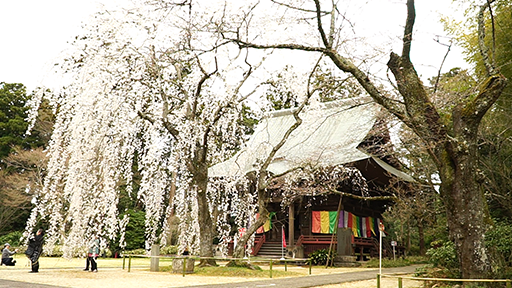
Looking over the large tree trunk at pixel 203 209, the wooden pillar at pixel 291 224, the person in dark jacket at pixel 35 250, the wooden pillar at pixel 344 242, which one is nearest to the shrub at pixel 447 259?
the large tree trunk at pixel 203 209

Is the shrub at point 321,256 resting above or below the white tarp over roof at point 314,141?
below

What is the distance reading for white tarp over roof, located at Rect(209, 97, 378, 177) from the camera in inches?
510

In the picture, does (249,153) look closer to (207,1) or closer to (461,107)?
(207,1)

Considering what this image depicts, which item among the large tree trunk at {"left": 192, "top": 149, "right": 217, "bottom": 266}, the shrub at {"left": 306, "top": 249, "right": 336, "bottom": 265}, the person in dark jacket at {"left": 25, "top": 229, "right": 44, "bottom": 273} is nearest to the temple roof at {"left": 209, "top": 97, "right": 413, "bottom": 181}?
Answer: the large tree trunk at {"left": 192, "top": 149, "right": 217, "bottom": 266}

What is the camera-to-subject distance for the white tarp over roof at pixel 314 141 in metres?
13.0

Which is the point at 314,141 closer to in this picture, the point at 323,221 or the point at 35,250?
the point at 323,221

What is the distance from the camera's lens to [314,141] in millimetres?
18234

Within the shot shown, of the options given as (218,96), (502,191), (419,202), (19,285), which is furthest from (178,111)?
(502,191)

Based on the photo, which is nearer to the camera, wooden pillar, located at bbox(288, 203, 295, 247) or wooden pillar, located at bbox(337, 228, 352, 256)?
wooden pillar, located at bbox(337, 228, 352, 256)

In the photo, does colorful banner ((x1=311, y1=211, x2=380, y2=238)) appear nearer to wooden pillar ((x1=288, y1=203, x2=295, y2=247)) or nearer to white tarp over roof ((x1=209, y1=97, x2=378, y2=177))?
wooden pillar ((x1=288, y1=203, x2=295, y2=247))

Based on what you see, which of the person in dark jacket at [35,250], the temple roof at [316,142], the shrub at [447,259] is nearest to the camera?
the shrub at [447,259]

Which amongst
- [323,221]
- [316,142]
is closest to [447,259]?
[323,221]

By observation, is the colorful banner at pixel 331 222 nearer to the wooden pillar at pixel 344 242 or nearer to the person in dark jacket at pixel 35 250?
the wooden pillar at pixel 344 242

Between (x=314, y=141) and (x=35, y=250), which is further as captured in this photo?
(x=314, y=141)
